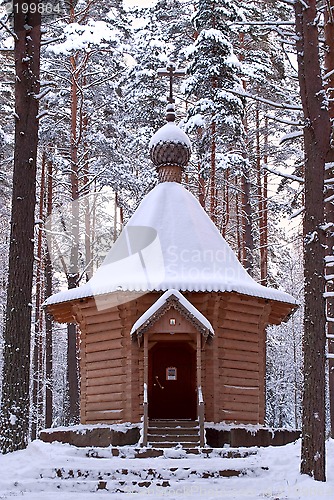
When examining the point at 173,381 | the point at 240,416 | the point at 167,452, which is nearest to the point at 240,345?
the point at 240,416

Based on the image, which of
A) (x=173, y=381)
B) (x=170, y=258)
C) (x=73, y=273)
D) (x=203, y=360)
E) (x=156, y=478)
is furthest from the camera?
(x=73, y=273)

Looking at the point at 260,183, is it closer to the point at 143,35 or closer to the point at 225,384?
the point at 143,35

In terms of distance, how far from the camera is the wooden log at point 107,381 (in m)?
14.1

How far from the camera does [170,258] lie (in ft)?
47.4

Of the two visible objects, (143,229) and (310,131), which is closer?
(310,131)

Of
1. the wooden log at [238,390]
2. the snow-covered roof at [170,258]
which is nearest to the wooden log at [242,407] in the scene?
the wooden log at [238,390]

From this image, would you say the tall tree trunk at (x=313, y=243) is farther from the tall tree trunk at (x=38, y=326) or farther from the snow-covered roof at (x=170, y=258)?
the tall tree trunk at (x=38, y=326)

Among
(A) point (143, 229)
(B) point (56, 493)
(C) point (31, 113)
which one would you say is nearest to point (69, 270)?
(A) point (143, 229)

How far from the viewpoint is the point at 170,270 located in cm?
1406

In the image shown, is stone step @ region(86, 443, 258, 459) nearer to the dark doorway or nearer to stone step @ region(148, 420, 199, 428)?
stone step @ region(148, 420, 199, 428)

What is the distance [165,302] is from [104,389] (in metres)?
3.00

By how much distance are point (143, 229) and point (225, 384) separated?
3983mm

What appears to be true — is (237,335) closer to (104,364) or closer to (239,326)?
(239,326)

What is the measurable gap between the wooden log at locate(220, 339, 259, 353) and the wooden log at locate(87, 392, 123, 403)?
2402 millimetres
